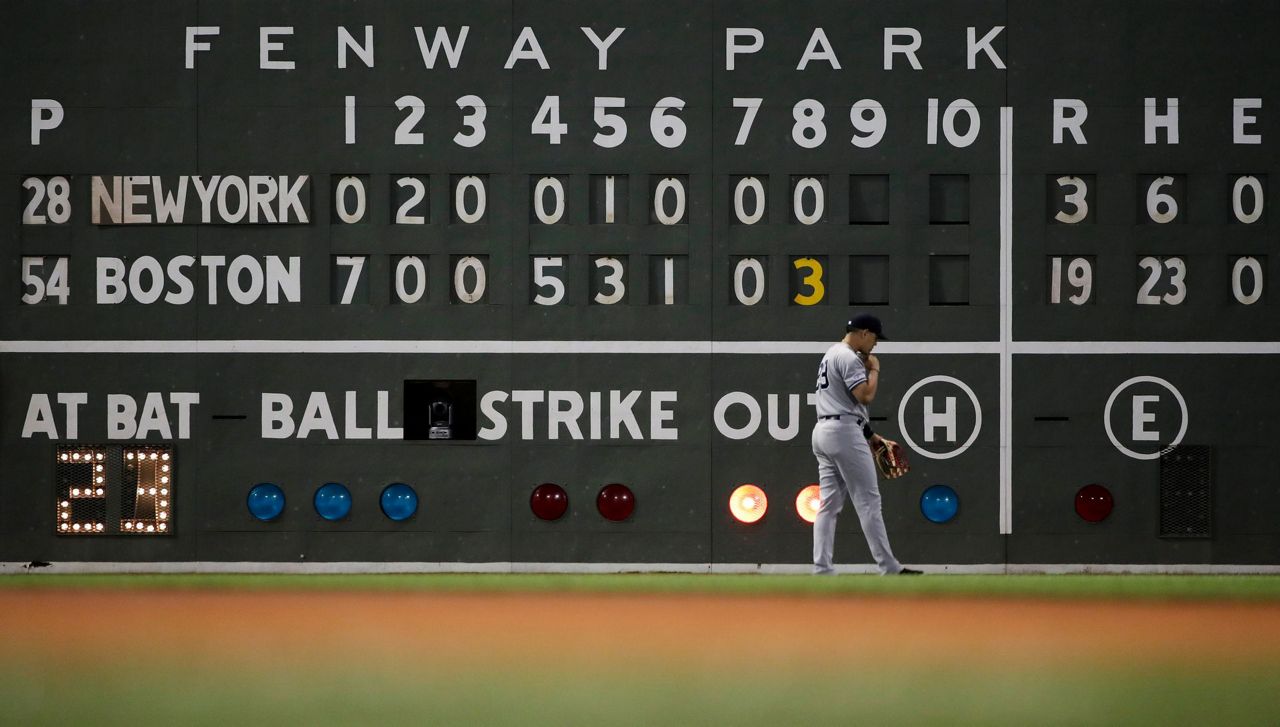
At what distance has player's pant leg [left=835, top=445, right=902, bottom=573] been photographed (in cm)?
1002

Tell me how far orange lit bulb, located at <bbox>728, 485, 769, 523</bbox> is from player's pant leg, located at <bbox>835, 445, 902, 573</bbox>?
0.70 m

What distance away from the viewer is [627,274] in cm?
1063

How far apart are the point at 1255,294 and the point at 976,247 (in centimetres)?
183

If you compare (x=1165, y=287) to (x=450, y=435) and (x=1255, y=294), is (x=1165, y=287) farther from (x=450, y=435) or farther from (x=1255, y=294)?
(x=450, y=435)

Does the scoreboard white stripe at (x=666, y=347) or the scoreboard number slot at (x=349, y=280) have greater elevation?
the scoreboard number slot at (x=349, y=280)

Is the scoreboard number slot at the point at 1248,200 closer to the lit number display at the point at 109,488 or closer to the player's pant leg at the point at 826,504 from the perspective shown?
the player's pant leg at the point at 826,504

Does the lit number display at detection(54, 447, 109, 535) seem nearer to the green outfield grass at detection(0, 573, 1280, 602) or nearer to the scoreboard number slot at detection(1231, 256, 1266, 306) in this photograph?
the green outfield grass at detection(0, 573, 1280, 602)

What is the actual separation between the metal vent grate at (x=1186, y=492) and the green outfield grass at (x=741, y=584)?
0.32 m

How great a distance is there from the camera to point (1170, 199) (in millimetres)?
10594

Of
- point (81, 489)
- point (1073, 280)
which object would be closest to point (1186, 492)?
point (1073, 280)

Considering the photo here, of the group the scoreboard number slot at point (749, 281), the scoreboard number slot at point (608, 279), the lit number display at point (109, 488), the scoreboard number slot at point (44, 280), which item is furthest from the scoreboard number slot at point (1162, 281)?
the scoreboard number slot at point (44, 280)

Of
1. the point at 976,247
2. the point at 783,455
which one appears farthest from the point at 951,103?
the point at 783,455

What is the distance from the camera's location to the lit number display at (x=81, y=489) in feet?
35.0

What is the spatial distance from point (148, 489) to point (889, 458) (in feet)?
15.8
